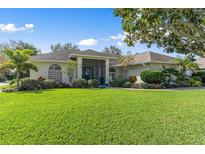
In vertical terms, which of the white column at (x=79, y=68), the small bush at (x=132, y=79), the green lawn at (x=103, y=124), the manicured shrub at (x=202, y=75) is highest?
the white column at (x=79, y=68)

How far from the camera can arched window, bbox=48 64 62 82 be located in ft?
71.5

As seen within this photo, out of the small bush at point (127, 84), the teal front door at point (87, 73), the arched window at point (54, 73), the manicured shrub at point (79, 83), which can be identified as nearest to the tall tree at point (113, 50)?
the teal front door at point (87, 73)

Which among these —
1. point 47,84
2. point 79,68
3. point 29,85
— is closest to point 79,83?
point 79,68

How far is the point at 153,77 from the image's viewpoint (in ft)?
56.2

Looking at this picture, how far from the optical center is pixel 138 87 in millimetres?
17312

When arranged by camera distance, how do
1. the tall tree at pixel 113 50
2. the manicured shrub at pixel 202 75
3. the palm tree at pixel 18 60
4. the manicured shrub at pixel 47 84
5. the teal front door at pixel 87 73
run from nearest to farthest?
the palm tree at pixel 18 60 → the manicured shrub at pixel 202 75 → the manicured shrub at pixel 47 84 → the tall tree at pixel 113 50 → the teal front door at pixel 87 73

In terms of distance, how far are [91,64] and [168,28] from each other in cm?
1748

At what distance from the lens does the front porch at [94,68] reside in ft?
75.1

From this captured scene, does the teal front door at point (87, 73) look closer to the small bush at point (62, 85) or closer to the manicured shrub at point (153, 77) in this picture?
the small bush at point (62, 85)

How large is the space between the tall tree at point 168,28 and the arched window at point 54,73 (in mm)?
15416

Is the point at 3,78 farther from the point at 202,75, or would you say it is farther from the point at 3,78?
the point at 202,75

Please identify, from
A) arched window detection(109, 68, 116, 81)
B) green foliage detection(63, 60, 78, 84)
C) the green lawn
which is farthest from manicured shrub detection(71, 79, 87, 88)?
the green lawn
